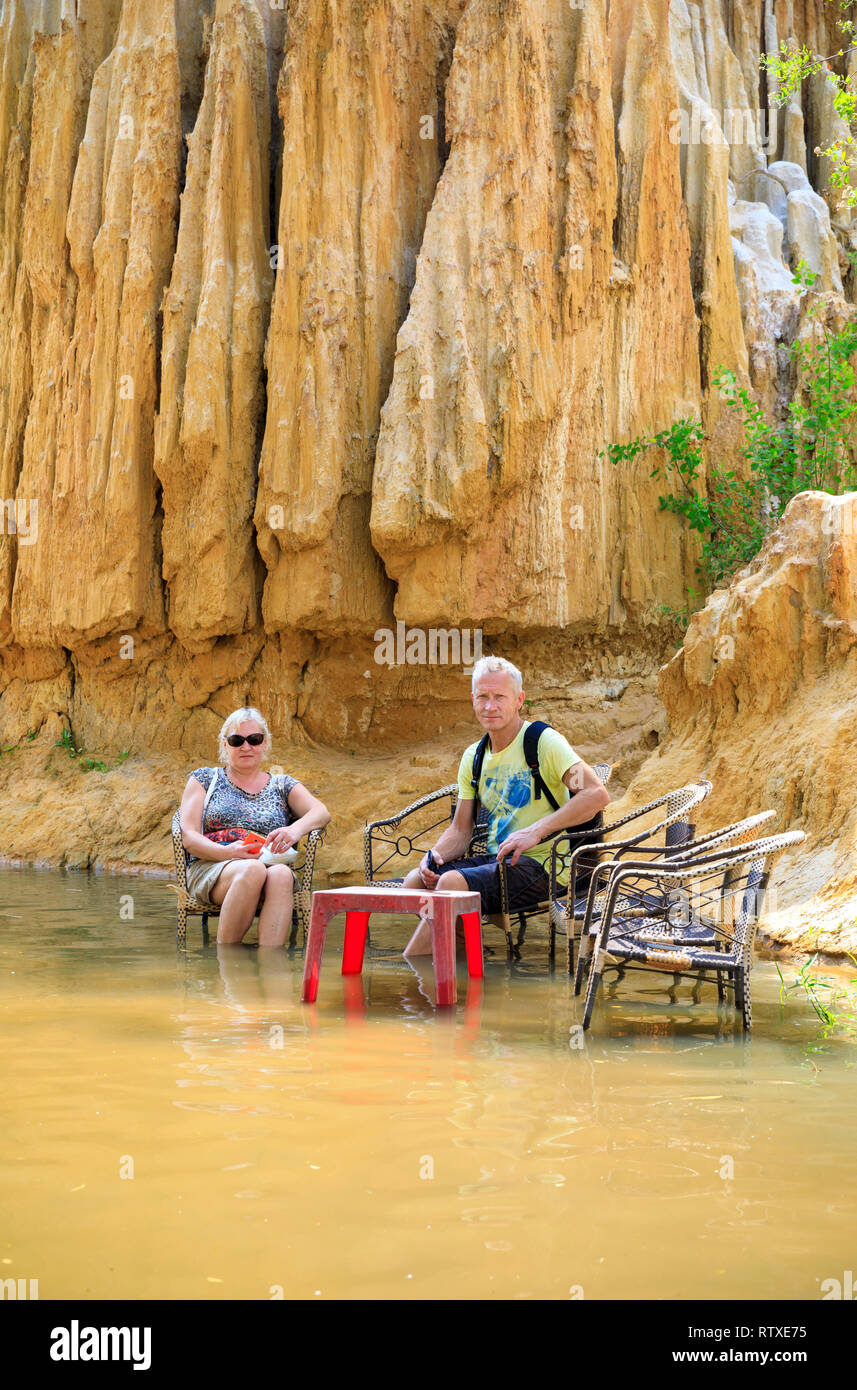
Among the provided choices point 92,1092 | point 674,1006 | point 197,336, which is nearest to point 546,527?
point 197,336

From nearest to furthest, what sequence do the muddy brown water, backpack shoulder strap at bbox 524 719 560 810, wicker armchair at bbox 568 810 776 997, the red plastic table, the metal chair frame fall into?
the muddy brown water < wicker armchair at bbox 568 810 776 997 < the metal chair frame < the red plastic table < backpack shoulder strap at bbox 524 719 560 810

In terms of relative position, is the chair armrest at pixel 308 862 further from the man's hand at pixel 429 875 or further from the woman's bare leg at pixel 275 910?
the man's hand at pixel 429 875

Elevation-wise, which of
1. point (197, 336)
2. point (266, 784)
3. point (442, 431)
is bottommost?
point (266, 784)

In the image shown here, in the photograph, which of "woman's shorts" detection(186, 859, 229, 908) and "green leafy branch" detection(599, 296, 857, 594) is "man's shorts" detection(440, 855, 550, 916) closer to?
"woman's shorts" detection(186, 859, 229, 908)

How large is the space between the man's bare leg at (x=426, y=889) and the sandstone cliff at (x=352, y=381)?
631 centimetres

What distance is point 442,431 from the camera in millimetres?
13258

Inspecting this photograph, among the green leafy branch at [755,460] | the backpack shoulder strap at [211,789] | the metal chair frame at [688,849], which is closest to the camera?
the metal chair frame at [688,849]

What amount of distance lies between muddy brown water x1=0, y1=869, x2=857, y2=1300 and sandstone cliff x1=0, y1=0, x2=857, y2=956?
25.7 feet

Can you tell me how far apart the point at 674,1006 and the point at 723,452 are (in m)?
10.5

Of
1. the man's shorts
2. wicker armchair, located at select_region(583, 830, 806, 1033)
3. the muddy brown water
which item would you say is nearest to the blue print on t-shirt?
the man's shorts

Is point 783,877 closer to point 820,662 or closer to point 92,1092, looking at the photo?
point 820,662

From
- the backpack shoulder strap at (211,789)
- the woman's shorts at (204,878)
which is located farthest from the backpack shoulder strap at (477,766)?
the backpack shoulder strap at (211,789)

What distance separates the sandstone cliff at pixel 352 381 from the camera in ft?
44.6

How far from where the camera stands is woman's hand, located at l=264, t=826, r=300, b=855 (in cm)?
→ 686
